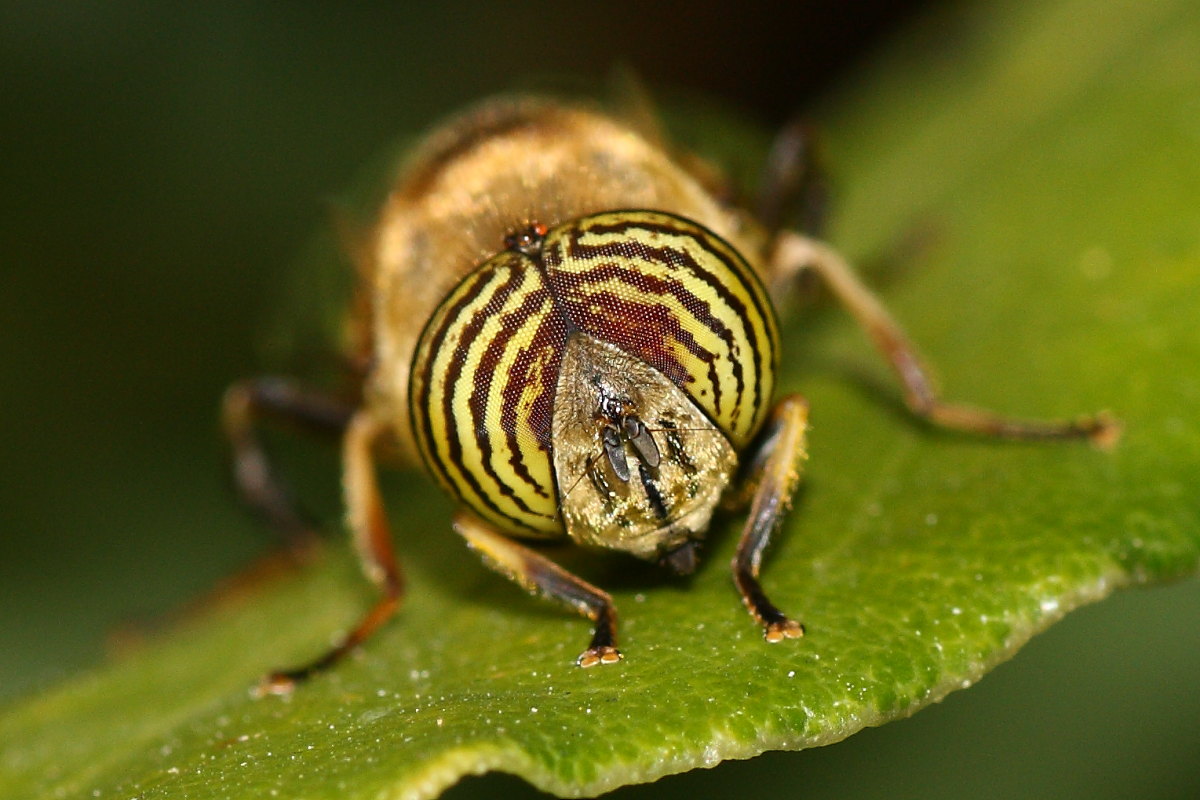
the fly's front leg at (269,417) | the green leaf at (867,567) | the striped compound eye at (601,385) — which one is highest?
the fly's front leg at (269,417)

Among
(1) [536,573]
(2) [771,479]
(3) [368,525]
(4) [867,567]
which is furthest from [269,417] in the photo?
(4) [867,567]

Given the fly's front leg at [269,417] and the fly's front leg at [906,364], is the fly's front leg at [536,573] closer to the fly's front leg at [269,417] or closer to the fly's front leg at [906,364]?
the fly's front leg at [906,364]

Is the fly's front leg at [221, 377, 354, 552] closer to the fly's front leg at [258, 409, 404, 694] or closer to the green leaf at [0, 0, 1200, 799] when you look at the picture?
the green leaf at [0, 0, 1200, 799]

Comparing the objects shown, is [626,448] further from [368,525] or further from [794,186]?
[794,186]

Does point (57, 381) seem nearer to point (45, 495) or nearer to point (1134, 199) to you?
point (45, 495)

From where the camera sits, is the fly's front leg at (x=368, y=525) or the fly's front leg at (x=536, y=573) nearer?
the fly's front leg at (x=536, y=573)

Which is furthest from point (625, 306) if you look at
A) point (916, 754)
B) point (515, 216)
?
point (916, 754)

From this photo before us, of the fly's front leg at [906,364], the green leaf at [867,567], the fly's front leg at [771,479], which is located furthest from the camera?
the fly's front leg at [906,364]

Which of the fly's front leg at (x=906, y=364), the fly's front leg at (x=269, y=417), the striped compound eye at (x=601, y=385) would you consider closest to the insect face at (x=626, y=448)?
the striped compound eye at (x=601, y=385)
